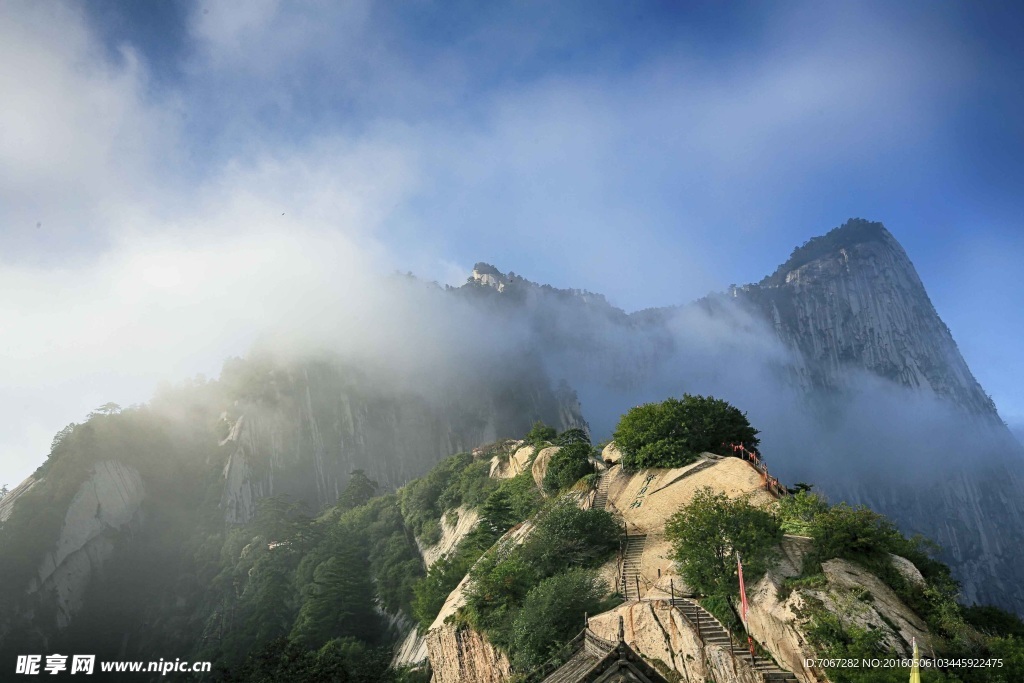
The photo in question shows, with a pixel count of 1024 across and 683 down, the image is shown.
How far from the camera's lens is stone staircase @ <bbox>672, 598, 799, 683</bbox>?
15.8 metres

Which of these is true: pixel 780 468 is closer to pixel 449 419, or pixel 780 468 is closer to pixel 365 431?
pixel 449 419

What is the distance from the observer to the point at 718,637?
17438 mm

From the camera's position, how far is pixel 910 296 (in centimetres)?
15888

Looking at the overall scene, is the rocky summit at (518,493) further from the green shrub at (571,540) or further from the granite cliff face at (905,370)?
the granite cliff face at (905,370)

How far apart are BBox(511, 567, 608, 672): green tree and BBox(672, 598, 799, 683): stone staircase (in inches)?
158

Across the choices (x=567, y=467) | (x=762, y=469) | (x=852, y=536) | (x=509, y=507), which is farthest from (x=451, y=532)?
(x=852, y=536)

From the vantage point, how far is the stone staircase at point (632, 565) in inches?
895

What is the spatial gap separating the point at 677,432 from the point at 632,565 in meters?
10.6

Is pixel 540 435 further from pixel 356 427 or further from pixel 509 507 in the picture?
pixel 356 427

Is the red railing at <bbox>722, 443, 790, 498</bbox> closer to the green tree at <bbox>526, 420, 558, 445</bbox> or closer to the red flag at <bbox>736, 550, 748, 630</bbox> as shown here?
the red flag at <bbox>736, 550, 748, 630</bbox>

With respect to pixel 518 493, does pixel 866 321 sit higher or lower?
higher

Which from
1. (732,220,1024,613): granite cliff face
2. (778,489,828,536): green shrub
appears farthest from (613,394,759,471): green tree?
(732,220,1024,613): granite cliff face

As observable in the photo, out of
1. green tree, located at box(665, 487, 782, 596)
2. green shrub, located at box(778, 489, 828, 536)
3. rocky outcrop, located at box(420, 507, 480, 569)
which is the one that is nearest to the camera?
green tree, located at box(665, 487, 782, 596)

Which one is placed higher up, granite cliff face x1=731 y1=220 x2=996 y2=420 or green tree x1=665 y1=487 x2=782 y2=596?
granite cliff face x1=731 y1=220 x2=996 y2=420
